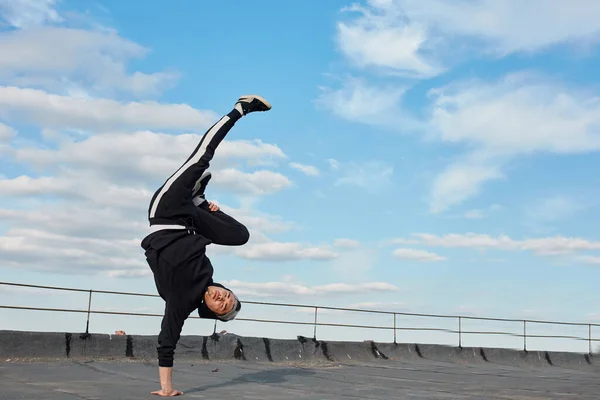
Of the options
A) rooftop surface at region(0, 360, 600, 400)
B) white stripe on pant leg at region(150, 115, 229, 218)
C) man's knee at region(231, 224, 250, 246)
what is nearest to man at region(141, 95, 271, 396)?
white stripe on pant leg at region(150, 115, 229, 218)

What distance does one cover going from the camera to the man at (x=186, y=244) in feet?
21.3

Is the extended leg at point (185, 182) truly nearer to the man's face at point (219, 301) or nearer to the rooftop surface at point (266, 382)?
the man's face at point (219, 301)

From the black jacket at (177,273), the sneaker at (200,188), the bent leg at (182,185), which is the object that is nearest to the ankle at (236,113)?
the bent leg at (182,185)

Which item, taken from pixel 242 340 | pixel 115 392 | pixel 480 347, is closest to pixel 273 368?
pixel 242 340

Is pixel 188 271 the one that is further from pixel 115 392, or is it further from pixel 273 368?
pixel 273 368

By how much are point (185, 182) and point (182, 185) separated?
41mm

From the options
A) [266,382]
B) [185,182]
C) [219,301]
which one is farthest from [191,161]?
[266,382]

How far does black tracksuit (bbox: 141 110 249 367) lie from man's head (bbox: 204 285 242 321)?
9 cm

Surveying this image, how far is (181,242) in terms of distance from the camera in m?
6.54

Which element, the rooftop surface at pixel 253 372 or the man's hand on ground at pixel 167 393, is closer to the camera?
the man's hand on ground at pixel 167 393

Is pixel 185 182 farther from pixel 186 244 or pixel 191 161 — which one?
pixel 186 244

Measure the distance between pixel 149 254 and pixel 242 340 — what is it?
715cm

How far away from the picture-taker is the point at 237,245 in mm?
7055

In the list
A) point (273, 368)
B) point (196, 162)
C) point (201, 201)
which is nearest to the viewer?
point (196, 162)
